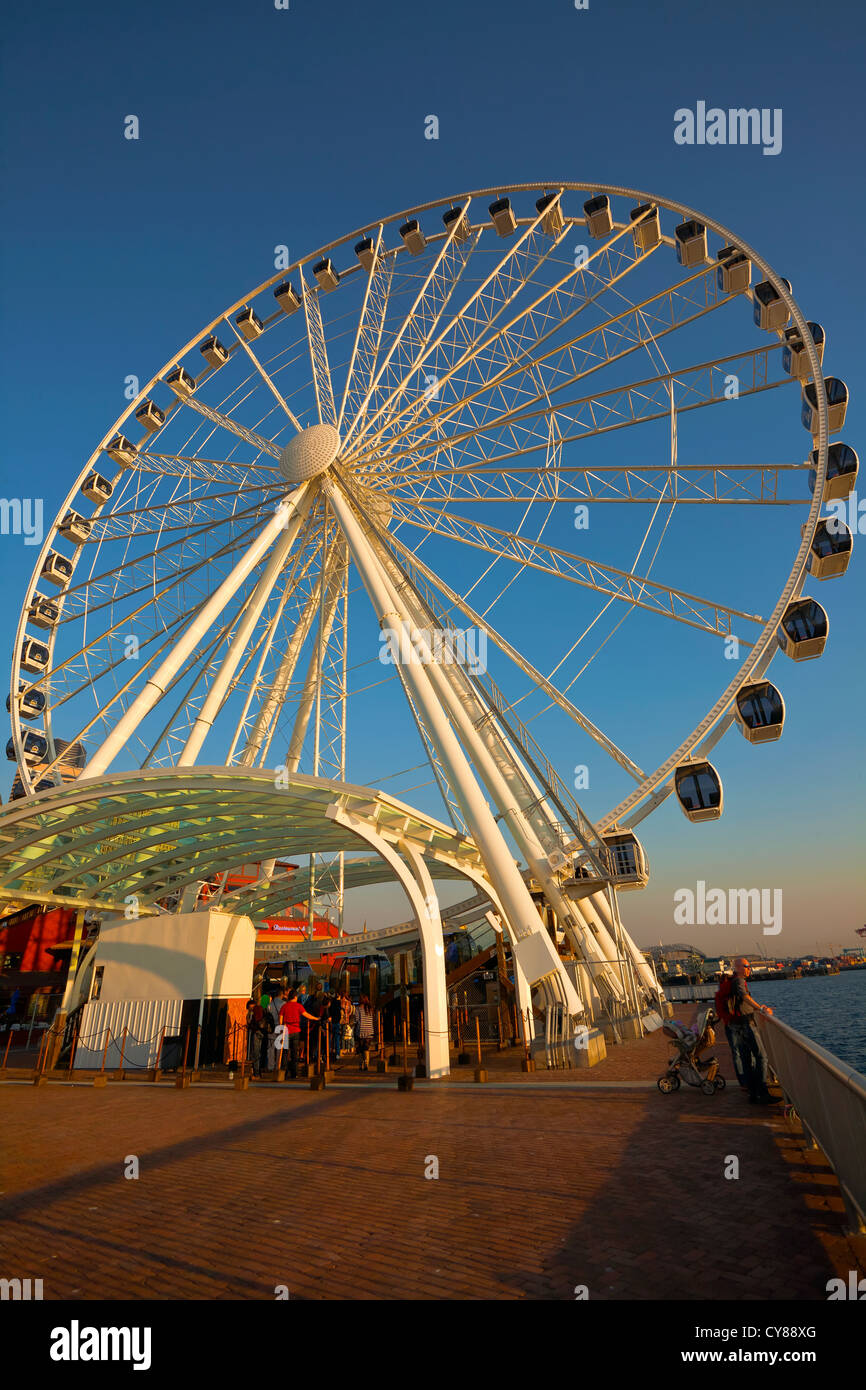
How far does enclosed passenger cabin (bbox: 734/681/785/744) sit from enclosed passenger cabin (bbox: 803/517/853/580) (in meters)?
3.35

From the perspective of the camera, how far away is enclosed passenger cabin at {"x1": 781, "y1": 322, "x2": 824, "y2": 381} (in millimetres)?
19984

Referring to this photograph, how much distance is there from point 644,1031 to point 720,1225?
15932 millimetres

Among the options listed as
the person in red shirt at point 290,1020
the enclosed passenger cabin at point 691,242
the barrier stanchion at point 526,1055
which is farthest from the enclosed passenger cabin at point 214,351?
the barrier stanchion at point 526,1055

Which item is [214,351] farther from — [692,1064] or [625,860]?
[692,1064]

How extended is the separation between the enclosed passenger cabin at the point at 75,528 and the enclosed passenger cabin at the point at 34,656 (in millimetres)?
4238

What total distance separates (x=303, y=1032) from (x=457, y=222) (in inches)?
1017

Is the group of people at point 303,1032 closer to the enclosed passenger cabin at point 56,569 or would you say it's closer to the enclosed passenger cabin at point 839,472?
the enclosed passenger cabin at point 56,569

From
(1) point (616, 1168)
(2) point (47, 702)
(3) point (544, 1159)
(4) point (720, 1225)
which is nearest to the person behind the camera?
(4) point (720, 1225)

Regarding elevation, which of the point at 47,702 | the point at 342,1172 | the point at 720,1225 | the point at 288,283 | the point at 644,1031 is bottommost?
the point at 644,1031

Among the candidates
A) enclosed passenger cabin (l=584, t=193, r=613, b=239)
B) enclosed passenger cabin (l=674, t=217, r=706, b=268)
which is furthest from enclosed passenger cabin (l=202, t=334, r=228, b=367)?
enclosed passenger cabin (l=674, t=217, r=706, b=268)

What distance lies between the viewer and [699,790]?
1794 centimetres

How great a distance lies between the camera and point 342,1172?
771cm

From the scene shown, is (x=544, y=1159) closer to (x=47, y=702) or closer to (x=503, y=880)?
(x=503, y=880)
